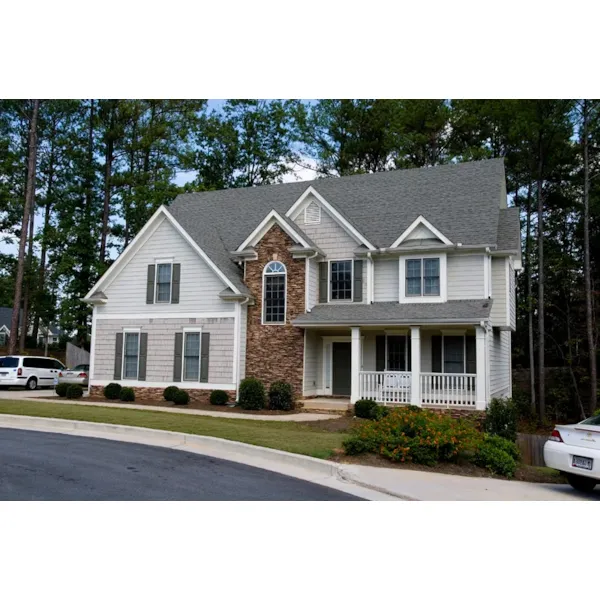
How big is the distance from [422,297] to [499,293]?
9.08ft

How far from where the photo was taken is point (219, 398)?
21391mm

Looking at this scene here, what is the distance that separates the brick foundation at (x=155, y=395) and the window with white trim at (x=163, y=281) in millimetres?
3508

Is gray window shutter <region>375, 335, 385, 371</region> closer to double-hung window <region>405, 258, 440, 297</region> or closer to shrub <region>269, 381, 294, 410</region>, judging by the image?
double-hung window <region>405, 258, 440, 297</region>

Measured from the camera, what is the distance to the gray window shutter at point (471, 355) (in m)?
20.5

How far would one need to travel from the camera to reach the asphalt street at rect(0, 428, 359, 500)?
27.5 ft

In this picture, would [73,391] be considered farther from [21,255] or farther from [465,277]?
[465,277]

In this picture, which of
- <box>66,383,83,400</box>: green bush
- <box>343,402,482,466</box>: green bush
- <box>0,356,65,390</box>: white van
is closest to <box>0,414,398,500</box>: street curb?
<box>343,402,482,466</box>: green bush

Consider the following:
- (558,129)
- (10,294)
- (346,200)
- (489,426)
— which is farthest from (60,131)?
(489,426)

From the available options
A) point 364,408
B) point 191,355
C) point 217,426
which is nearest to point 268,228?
point 191,355

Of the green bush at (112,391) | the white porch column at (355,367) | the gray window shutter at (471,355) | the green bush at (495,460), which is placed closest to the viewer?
the green bush at (495,460)

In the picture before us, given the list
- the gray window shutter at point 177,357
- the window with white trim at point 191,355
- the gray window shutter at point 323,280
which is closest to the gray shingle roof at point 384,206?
the gray window shutter at point 323,280

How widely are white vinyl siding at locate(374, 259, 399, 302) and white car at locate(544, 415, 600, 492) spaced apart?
473 inches

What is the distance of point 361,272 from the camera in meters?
22.2

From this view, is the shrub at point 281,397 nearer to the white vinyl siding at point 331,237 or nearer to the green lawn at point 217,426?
the green lawn at point 217,426
